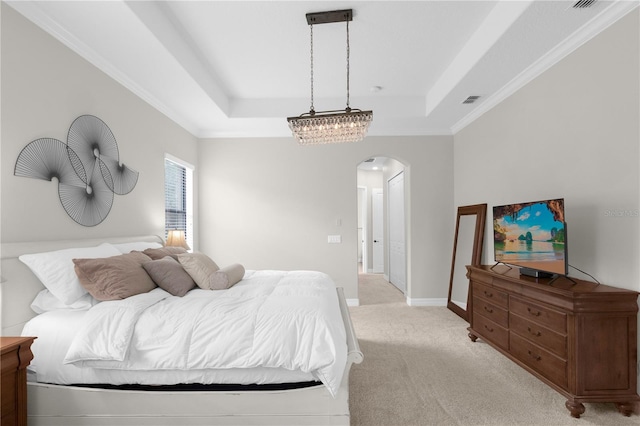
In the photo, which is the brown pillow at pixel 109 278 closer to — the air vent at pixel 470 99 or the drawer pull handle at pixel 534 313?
the drawer pull handle at pixel 534 313

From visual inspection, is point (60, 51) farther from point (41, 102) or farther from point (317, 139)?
point (317, 139)

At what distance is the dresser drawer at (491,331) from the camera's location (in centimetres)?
287

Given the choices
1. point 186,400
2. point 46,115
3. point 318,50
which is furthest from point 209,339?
point 318,50

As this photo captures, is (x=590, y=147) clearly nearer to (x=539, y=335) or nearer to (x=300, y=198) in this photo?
(x=539, y=335)

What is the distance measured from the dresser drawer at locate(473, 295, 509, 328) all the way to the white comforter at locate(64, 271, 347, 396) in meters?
1.77

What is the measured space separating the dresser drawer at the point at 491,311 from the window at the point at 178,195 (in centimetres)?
372

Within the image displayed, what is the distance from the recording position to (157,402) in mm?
1854

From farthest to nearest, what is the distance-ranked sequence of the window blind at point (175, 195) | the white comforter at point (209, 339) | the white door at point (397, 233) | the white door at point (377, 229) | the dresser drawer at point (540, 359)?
the white door at point (377, 229), the white door at point (397, 233), the window blind at point (175, 195), the dresser drawer at point (540, 359), the white comforter at point (209, 339)

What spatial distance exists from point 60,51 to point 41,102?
18.1 inches

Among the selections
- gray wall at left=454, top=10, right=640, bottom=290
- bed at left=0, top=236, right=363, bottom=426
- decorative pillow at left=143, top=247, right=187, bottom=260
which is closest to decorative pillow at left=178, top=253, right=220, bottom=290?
decorative pillow at left=143, top=247, right=187, bottom=260

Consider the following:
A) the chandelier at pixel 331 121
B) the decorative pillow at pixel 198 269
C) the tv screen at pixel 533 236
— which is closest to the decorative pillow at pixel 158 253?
the decorative pillow at pixel 198 269

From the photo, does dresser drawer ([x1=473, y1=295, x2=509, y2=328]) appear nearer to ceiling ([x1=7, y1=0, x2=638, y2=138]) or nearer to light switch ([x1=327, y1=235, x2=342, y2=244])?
light switch ([x1=327, y1=235, x2=342, y2=244])

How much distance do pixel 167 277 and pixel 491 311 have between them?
113 inches

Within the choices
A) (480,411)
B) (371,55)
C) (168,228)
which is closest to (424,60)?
(371,55)
